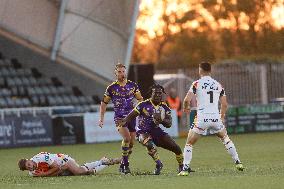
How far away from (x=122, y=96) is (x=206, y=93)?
8.77 feet

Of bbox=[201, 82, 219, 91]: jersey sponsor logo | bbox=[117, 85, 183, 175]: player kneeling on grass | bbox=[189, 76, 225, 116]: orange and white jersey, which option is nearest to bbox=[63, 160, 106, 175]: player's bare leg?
bbox=[117, 85, 183, 175]: player kneeling on grass

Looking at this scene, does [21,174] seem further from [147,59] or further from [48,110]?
[147,59]

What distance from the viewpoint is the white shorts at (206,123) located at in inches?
765

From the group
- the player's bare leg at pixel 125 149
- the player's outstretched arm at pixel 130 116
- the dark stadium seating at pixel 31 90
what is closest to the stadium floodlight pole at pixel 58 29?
the dark stadium seating at pixel 31 90

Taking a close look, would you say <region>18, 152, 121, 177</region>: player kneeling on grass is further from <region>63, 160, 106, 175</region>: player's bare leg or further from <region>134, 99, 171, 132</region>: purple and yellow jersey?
<region>134, 99, 171, 132</region>: purple and yellow jersey

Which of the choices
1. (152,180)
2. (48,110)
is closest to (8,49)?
(48,110)

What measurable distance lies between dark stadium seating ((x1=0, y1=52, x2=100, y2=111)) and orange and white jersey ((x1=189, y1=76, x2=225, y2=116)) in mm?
23167

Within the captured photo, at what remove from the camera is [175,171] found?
67.9 ft

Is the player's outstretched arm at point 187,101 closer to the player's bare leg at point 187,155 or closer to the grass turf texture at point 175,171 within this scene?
the player's bare leg at point 187,155

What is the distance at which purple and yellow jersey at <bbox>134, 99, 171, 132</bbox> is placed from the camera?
19672 mm

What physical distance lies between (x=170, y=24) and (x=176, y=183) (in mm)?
55337

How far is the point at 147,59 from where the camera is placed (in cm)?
7688

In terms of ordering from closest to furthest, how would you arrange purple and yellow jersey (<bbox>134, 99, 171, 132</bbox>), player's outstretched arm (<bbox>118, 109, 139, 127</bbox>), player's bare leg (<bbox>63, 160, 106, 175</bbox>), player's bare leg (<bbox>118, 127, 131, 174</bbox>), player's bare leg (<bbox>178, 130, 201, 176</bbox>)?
player's bare leg (<bbox>178, 130, 201, 176</bbox>)
purple and yellow jersey (<bbox>134, 99, 171, 132</bbox>)
player's outstretched arm (<bbox>118, 109, 139, 127</bbox>)
player's bare leg (<bbox>63, 160, 106, 175</bbox>)
player's bare leg (<bbox>118, 127, 131, 174</bbox>)

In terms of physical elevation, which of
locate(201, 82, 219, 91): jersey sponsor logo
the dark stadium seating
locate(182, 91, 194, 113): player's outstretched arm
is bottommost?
locate(182, 91, 194, 113): player's outstretched arm
